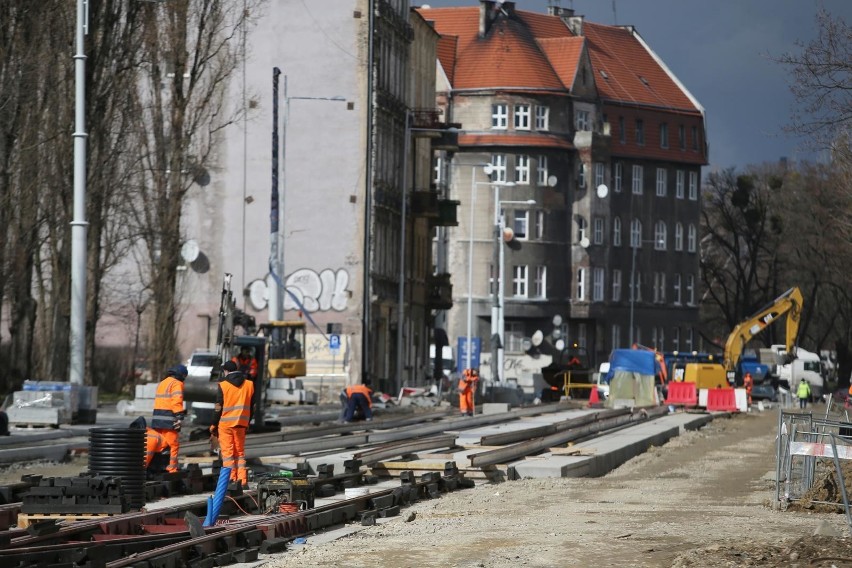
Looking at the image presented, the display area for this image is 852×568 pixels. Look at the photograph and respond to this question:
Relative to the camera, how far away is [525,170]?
10719cm

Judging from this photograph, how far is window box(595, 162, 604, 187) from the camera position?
109 meters

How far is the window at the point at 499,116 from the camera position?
10680 cm

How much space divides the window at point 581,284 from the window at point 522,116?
373 inches

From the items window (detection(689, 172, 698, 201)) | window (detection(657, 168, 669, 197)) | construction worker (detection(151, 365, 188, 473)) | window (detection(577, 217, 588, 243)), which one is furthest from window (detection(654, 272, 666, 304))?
construction worker (detection(151, 365, 188, 473))

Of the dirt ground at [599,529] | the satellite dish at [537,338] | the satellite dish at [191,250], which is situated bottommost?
the dirt ground at [599,529]

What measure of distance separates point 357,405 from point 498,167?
62.8m

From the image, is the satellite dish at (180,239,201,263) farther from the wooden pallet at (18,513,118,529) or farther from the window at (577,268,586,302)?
the wooden pallet at (18,513,118,529)

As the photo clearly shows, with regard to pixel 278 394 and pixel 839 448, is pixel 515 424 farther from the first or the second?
pixel 839 448

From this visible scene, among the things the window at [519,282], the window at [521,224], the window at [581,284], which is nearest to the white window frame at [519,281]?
the window at [519,282]

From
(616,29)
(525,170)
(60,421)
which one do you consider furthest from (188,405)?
(616,29)

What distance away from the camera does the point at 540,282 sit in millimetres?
107375

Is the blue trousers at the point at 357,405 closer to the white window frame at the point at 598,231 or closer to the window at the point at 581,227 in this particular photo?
the window at the point at 581,227

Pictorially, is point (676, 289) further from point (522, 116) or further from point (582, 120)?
point (522, 116)

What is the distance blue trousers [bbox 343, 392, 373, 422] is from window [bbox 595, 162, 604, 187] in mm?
66164
